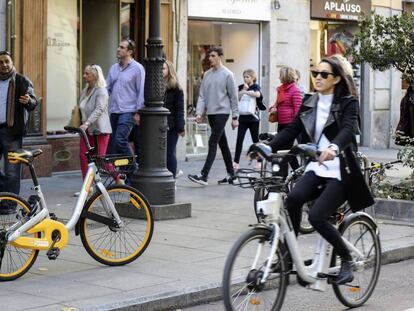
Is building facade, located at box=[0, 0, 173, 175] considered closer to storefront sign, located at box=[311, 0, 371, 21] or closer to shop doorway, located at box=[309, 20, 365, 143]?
storefront sign, located at box=[311, 0, 371, 21]

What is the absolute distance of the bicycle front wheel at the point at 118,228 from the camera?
773 cm

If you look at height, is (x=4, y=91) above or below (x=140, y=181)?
above

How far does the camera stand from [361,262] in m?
6.80

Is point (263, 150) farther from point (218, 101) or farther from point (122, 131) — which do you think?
point (218, 101)

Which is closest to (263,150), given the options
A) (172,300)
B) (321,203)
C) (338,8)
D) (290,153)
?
(290,153)

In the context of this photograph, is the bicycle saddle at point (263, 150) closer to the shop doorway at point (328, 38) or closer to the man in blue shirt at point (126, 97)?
the man in blue shirt at point (126, 97)

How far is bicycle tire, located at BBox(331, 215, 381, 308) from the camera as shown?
22.4ft

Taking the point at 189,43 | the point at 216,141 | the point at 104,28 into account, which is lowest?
the point at 216,141

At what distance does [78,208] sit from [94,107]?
446 centimetres

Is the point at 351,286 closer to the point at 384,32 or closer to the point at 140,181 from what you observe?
the point at 140,181

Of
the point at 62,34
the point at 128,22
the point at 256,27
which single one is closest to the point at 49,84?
the point at 62,34

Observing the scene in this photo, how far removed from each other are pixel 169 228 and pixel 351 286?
3.23 meters

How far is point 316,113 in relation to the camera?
6699 mm

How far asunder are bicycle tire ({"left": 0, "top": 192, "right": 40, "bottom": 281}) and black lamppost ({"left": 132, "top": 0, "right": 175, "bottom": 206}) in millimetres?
2987
